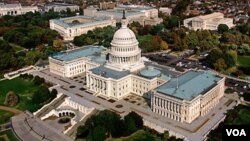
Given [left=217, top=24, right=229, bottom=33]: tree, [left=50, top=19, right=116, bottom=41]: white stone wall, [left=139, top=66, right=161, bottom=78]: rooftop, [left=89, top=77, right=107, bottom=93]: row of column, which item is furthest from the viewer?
[left=50, top=19, right=116, bottom=41]: white stone wall

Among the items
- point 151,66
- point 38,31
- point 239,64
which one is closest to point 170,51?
point 239,64

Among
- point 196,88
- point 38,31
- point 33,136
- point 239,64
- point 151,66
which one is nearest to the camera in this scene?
point 33,136

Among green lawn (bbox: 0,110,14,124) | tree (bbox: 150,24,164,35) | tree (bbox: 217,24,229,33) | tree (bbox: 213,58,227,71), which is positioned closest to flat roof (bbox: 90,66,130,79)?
green lawn (bbox: 0,110,14,124)

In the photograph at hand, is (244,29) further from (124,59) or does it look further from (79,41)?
(124,59)

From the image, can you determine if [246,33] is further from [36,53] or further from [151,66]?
[36,53]

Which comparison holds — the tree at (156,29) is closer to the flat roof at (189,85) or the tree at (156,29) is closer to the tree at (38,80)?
the flat roof at (189,85)

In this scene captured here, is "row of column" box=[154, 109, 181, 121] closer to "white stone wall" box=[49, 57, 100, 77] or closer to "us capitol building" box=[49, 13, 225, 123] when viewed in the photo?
"us capitol building" box=[49, 13, 225, 123]

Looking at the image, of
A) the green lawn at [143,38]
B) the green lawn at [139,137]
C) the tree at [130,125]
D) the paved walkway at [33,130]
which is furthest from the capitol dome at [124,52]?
the green lawn at [143,38]

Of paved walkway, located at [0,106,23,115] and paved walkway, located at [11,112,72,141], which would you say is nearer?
paved walkway, located at [11,112,72,141]
